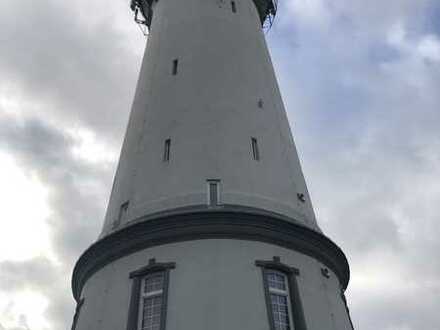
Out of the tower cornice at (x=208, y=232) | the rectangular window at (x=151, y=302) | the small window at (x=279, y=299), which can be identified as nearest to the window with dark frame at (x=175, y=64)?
the tower cornice at (x=208, y=232)

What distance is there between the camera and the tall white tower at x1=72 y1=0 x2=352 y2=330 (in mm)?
19078

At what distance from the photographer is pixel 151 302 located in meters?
19.4

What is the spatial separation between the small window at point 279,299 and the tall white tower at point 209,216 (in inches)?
2.1

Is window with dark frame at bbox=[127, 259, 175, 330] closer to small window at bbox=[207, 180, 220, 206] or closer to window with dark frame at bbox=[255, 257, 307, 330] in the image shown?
small window at bbox=[207, 180, 220, 206]

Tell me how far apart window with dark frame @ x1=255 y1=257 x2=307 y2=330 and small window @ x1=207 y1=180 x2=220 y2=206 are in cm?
329

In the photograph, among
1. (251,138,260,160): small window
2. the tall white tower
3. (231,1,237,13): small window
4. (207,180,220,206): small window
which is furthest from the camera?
(231,1,237,13): small window

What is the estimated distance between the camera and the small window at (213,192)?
859 inches

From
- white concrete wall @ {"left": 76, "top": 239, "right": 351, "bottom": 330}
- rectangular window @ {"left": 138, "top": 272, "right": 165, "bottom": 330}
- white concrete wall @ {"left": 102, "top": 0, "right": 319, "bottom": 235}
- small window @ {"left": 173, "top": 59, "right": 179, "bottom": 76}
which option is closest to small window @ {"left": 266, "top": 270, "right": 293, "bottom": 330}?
white concrete wall @ {"left": 76, "top": 239, "right": 351, "bottom": 330}

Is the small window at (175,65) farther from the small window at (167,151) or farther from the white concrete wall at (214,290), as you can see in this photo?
the white concrete wall at (214,290)

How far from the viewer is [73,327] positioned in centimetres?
2205

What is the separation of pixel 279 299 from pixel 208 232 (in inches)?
143

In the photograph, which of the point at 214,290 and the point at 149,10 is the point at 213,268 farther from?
the point at 149,10

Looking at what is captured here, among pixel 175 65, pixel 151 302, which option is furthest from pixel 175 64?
pixel 151 302

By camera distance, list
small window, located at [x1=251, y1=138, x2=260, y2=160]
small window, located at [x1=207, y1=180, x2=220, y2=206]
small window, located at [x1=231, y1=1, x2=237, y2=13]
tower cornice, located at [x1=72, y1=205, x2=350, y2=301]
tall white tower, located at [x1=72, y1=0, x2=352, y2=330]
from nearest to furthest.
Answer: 1. tall white tower, located at [x1=72, y1=0, x2=352, y2=330]
2. tower cornice, located at [x1=72, y1=205, x2=350, y2=301]
3. small window, located at [x1=207, y1=180, x2=220, y2=206]
4. small window, located at [x1=251, y1=138, x2=260, y2=160]
5. small window, located at [x1=231, y1=1, x2=237, y2=13]
